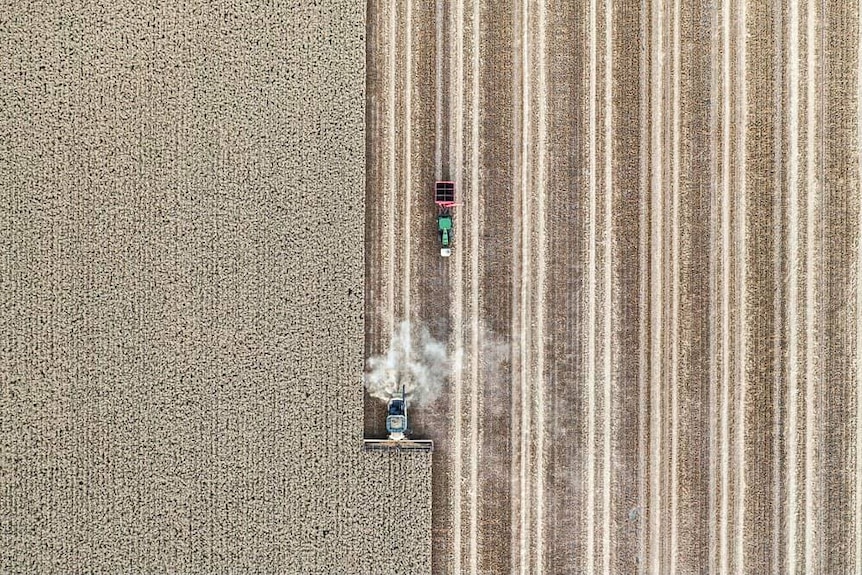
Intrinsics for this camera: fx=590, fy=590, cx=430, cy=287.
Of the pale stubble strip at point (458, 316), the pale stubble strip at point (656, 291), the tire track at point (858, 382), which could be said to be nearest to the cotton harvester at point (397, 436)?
the pale stubble strip at point (458, 316)

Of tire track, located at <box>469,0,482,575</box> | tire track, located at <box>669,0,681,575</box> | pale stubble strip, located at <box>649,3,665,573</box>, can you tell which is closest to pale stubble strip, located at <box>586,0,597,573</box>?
pale stubble strip, located at <box>649,3,665,573</box>

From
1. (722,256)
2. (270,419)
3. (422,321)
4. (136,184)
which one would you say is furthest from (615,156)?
(136,184)

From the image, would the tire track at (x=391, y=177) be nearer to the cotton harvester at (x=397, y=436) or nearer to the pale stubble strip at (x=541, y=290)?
the cotton harvester at (x=397, y=436)

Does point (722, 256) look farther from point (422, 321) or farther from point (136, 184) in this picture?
point (136, 184)

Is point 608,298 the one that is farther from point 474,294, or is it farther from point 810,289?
point 810,289

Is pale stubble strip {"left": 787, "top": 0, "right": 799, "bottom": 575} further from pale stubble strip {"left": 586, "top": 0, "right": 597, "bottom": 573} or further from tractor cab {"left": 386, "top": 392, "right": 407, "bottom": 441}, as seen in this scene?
tractor cab {"left": 386, "top": 392, "right": 407, "bottom": 441}
